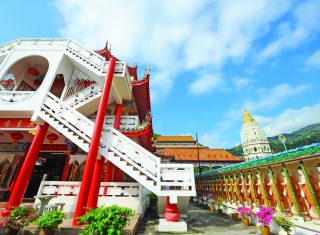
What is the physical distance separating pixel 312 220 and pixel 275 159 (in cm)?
198

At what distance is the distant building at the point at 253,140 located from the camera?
233ft

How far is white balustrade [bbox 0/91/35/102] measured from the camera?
908cm

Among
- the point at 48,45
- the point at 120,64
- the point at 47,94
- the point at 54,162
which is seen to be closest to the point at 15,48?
the point at 48,45

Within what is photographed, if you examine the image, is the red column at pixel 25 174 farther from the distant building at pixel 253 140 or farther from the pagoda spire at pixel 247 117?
the pagoda spire at pixel 247 117

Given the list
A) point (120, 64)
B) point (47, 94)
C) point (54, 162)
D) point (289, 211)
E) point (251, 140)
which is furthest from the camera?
point (251, 140)

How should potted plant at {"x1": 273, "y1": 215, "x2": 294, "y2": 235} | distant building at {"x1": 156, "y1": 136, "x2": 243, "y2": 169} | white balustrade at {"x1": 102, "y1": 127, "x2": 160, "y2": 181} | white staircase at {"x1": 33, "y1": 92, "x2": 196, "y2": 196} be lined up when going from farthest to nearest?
distant building at {"x1": 156, "y1": 136, "x2": 243, "y2": 169} < white balustrade at {"x1": 102, "y1": 127, "x2": 160, "y2": 181} < white staircase at {"x1": 33, "y1": 92, "x2": 196, "y2": 196} < potted plant at {"x1": 273, "y1": 215, "x2": 294, "y2": 235}

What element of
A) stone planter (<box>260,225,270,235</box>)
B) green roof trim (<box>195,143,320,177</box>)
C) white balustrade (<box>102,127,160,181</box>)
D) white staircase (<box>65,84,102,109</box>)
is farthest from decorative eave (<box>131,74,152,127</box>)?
stone planter (<box>260,225,270,235</box>)

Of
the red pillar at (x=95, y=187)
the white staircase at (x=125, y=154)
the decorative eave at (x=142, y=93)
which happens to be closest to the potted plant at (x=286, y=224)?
the white staircase at (x=125, y=154)

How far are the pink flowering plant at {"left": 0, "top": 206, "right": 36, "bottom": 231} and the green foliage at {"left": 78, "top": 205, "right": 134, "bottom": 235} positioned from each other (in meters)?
2.22

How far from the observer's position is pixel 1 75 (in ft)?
31.4

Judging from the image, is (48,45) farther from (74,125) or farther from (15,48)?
(74,125)

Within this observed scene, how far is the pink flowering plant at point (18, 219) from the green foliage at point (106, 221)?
7.28ft

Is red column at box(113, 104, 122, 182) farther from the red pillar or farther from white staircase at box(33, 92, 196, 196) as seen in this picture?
the red pillar

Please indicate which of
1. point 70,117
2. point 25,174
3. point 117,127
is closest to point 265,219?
point 117,127
